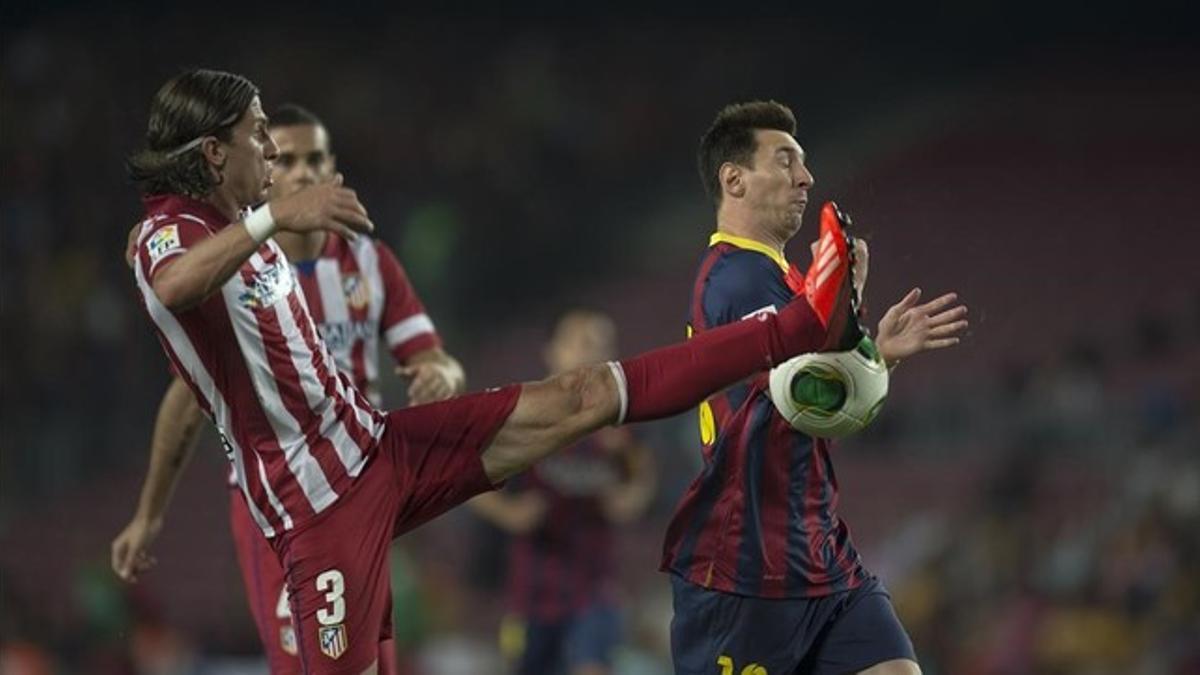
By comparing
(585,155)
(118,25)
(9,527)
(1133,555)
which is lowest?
(1133,555)

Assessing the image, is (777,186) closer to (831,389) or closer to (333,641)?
(831,389)

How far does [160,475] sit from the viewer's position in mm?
5809

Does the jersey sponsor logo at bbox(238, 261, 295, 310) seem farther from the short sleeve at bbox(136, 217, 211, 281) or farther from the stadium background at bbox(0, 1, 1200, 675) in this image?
the stadium background at bbox(0, 1, 1200, 675)

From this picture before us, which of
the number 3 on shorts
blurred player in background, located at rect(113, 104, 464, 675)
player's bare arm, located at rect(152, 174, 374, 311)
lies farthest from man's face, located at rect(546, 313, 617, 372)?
Answer: player's bare arm, located at rect(152, 174, 374, 311)

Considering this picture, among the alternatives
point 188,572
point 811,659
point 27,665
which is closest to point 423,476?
point 811,659

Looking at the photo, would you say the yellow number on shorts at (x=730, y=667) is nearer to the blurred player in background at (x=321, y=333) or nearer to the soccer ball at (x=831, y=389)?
the soccer ball at (x=831, y=389)

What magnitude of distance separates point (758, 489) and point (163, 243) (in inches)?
59.9

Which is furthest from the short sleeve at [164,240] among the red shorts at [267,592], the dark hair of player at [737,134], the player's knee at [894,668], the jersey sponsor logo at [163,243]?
the player's knee at [894,668]

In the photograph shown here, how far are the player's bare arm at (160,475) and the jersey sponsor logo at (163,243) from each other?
1.28m

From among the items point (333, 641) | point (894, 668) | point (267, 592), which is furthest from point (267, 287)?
point (894, 668)

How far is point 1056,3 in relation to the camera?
1611cm

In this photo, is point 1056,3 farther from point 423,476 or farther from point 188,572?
point 423,476

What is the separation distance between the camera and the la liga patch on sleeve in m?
4.49

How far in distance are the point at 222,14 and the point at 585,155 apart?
283 cm
